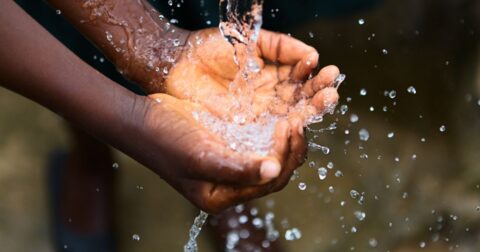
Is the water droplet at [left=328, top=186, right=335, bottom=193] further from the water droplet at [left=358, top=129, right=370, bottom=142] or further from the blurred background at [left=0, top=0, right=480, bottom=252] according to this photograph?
the water droplet at [left=358, top=129, right=370, bottom=142]

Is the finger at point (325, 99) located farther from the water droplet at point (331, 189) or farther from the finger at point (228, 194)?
the water droplet at point (331, 189)

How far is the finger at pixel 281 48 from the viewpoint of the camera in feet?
3.42

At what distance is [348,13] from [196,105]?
1.87ft

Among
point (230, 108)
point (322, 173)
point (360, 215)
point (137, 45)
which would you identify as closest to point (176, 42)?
point (137, 45)

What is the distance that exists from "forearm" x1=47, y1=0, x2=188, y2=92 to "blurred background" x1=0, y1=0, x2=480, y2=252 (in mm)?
364

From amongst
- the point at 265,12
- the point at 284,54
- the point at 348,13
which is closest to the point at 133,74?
the point at 284,54

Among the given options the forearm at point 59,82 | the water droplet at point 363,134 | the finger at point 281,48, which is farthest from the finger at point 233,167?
the water droplet at point 363,134

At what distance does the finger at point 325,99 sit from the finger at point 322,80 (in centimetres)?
2

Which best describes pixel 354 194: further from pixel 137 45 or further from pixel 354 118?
pixel 137 45

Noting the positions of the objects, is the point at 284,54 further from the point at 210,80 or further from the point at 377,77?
the point at 377,77

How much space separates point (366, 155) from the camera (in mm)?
1605

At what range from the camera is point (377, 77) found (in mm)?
1561

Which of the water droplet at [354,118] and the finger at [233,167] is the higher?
the finger at [233,167]

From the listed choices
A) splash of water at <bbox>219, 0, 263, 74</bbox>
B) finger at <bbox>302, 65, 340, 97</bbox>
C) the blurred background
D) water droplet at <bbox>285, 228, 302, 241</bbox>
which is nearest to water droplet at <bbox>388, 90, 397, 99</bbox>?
the blurred background
